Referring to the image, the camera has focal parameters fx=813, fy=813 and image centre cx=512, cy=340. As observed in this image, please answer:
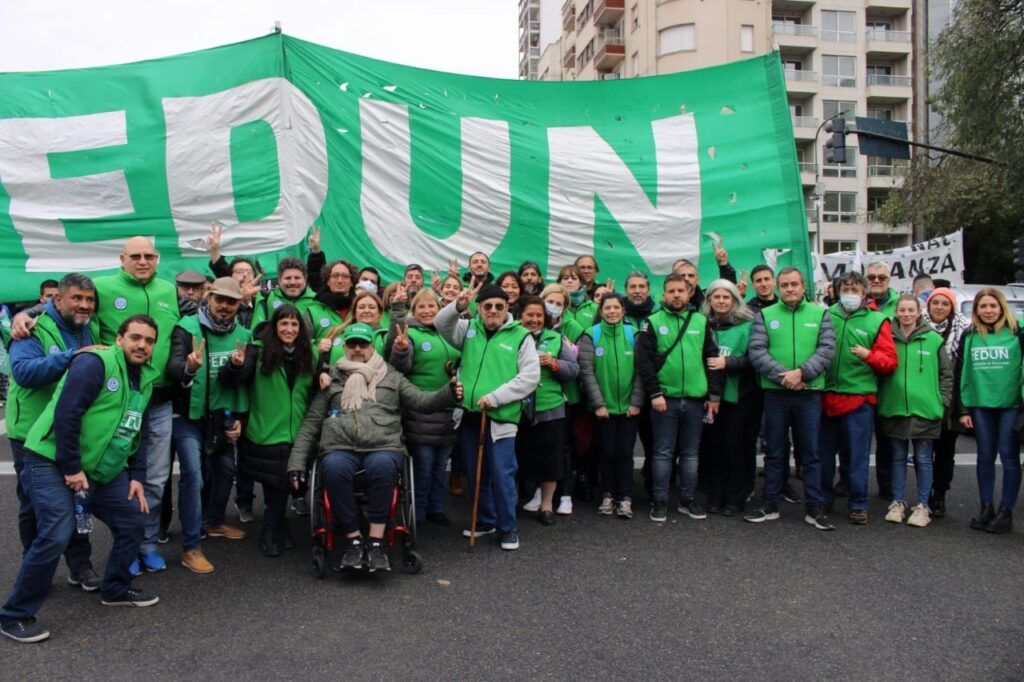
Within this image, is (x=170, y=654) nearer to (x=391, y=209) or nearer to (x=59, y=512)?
(x=59, y=512)

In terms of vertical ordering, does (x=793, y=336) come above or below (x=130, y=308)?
below

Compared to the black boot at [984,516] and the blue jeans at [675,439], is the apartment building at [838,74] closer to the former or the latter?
the blue jeans at [675,439]

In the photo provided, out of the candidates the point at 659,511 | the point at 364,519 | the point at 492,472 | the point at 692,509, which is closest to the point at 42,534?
the point at 364,519

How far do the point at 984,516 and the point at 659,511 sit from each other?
2286mm

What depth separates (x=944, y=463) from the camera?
20.4 ft

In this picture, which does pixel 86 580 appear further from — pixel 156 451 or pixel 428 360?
pixel 428 360

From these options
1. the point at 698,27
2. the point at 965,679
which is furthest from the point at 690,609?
the point at 698,27

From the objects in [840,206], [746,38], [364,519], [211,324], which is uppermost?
[746,38]

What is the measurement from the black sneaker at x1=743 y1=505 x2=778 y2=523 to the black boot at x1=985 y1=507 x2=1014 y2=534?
1444 millimetres

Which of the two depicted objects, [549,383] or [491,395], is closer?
[491,395]

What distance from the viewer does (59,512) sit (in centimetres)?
381

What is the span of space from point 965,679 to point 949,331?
4232mm

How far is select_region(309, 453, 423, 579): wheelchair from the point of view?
15.5ft

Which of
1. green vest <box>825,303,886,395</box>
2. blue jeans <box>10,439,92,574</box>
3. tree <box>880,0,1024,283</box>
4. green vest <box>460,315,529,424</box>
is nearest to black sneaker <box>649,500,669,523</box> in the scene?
green vest <box>460,315,529,424</box>
